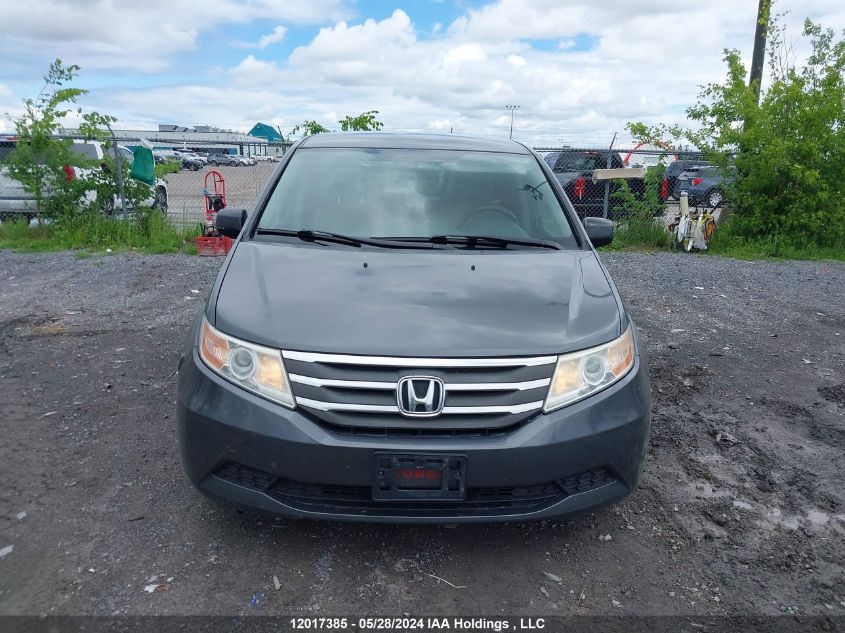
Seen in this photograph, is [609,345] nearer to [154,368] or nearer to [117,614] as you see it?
[117,614]

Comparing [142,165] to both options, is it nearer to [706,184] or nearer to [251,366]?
[251,366]

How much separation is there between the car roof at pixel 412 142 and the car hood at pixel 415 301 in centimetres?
110

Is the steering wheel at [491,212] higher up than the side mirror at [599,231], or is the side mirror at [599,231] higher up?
the steering wheel at [491,212]

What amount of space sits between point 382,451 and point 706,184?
48.1 ft

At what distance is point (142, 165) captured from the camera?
34.8 feet

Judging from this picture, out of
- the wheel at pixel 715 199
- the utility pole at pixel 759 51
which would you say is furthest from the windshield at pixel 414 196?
the utility pole at pixel 759 51

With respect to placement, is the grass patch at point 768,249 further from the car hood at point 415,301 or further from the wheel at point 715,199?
the car hood at point 415,301

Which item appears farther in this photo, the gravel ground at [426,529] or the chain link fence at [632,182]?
the chain link fence at [632,182]

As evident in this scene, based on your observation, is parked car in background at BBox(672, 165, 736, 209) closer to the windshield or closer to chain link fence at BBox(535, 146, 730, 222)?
chain link fence at BBox(535, 146, 730, 222)

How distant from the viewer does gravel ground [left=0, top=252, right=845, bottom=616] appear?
2.56 meters

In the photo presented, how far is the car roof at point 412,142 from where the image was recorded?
4242 mm

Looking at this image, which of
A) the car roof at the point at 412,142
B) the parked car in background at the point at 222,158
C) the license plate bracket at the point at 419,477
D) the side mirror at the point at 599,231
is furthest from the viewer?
the parked car in background at the point at 222,158

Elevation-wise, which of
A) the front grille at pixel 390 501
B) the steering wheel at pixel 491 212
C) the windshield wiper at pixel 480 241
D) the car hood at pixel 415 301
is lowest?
the front grille at pixel 390 501

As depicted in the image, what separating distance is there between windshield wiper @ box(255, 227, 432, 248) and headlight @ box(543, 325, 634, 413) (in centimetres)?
116
